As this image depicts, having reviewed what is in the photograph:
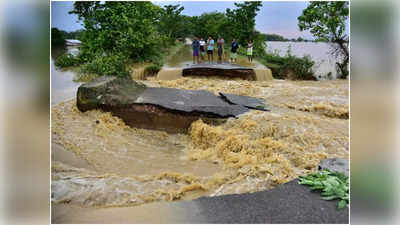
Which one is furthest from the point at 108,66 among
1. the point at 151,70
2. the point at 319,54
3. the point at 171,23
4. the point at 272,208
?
the point at 171,23

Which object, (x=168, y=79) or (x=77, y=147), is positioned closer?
(x=77, y=147)

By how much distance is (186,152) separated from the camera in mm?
4375

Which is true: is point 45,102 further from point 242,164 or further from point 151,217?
point 242,164

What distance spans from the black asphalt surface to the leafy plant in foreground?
5 cm

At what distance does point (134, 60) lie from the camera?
9539 millimetres

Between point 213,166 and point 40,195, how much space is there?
7.38 feet

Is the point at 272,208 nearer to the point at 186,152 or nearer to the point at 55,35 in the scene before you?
the point at 186,152

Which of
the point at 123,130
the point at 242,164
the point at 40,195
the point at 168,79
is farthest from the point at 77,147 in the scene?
the point at 168,79

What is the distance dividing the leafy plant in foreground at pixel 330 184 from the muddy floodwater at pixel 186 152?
0.31 m

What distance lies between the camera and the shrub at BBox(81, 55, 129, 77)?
7149 millimetres

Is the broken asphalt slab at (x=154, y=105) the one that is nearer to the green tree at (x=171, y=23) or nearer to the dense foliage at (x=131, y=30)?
the dense foliage at (x=131, y=30)

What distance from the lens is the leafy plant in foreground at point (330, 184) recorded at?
2363 millimetres

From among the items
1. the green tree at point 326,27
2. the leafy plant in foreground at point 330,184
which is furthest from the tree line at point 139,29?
the leafy plant in foreground at point 330,184

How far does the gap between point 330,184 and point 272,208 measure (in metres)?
0.50
